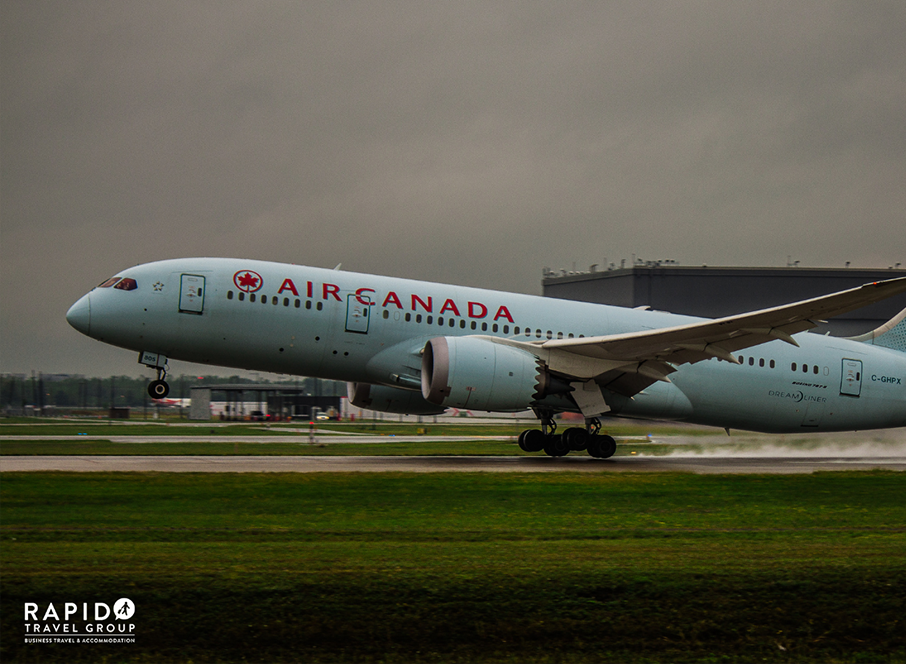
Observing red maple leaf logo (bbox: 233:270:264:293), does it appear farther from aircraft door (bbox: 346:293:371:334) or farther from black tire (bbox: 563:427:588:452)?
black tire (bbox: 563:427:588:452)

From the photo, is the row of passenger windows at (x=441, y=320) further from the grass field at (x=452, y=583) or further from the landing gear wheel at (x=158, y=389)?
the grass field at (x=452, y=583)

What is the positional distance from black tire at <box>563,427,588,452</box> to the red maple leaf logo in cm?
939

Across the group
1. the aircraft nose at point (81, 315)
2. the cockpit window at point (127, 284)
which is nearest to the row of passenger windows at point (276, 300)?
the cockpit window at point (127, 284)

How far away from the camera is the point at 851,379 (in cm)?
2731

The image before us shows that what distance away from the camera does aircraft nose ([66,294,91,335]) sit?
22828mm

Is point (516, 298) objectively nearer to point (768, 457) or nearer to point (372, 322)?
point (372, 322)

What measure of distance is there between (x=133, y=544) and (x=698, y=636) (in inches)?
254

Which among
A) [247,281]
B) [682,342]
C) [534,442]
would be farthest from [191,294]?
[682,342]

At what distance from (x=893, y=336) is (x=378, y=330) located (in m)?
17.3

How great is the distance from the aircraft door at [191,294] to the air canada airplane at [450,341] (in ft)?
0.10

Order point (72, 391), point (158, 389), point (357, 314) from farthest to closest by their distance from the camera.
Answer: point (72, 391) < point (357, 314) < point (158, 389)

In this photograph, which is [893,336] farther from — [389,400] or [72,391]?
[72,391]

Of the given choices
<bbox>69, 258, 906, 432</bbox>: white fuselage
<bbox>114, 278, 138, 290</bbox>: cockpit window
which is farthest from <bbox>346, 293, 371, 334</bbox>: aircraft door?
<bbox>114, 278, 138, 290</bbox>: cockpit window

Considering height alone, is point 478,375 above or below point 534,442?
above
